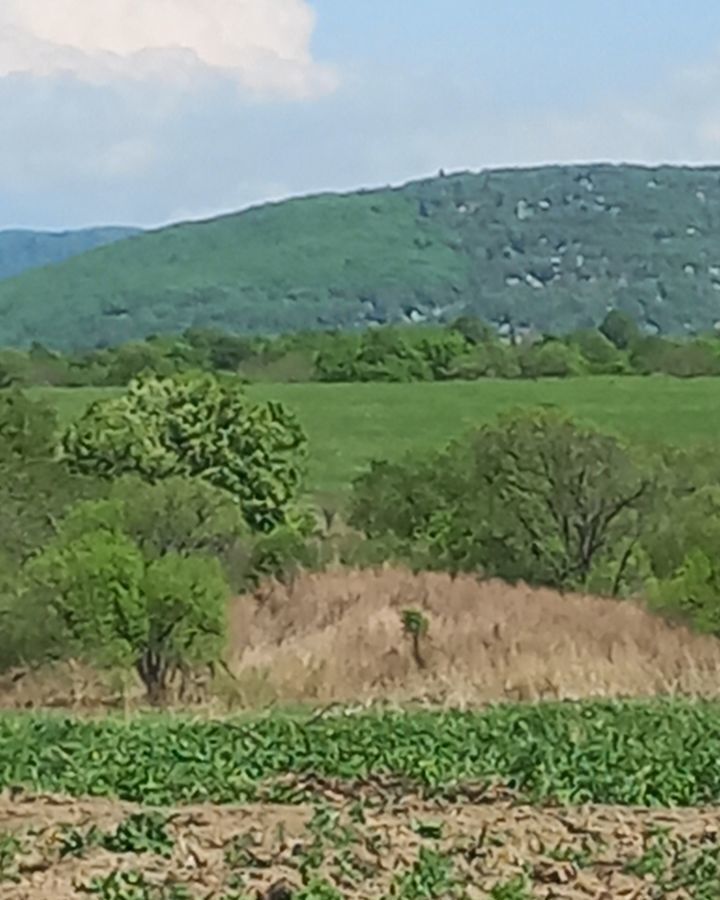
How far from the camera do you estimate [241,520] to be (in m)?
25.5

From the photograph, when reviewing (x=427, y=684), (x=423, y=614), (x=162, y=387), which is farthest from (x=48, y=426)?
(x=427, y=684)

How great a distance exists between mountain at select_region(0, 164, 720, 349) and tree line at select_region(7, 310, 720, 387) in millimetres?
44977

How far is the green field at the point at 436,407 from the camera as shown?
5591 centimetres

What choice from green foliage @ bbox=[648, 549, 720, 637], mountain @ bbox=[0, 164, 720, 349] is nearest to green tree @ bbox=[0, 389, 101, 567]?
green foliage @ bbox=[648, 549, 720, 637]

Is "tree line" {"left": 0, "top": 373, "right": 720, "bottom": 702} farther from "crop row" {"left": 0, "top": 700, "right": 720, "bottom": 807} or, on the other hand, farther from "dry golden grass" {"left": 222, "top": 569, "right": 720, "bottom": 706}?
"crop row" {"left": 0, "top": 700, "right": 720, "bottom": 807}

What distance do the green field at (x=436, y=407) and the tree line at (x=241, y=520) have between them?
55.0 feet

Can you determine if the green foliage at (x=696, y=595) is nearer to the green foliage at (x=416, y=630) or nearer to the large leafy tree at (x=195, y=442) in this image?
the green foliage at (x=416, y=630)

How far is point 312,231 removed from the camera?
153 meters

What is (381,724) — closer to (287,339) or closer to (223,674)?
(223,674)

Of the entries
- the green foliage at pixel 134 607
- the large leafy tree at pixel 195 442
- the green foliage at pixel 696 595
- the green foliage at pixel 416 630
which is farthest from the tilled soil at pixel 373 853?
the large leafy tree at pixel 195 442

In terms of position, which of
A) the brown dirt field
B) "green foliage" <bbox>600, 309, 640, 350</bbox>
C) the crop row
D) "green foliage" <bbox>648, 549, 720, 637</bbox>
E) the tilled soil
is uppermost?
"green foliage" <bbox>600, 309, 640, 350</bbox>

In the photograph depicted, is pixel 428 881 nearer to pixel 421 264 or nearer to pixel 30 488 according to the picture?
pixel 30 488

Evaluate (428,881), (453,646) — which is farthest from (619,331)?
(428,881)

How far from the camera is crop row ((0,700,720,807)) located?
929 cm
